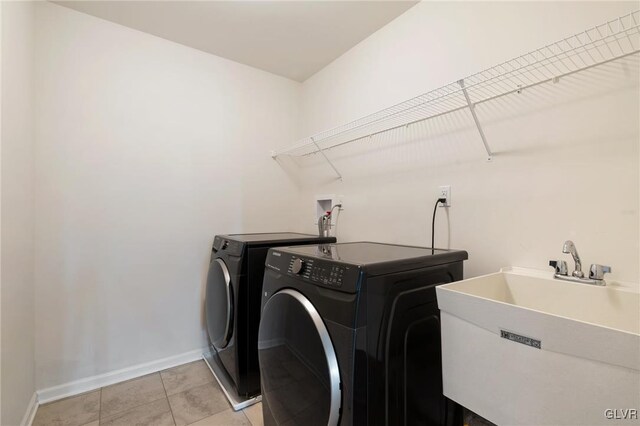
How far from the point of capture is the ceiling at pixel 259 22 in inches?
68.7

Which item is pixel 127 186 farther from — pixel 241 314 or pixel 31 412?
pixel 31 412

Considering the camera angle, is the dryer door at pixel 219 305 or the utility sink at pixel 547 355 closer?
the utility sink at pixel 547 355

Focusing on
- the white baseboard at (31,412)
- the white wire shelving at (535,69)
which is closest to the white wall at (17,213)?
the white baseboard at (31,412)

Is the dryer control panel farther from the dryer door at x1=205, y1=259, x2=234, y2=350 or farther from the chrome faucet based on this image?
the chrome faucet

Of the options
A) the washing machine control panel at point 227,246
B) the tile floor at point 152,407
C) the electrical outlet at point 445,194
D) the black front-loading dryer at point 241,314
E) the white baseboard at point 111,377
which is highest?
the electrical outlet at point 445,194

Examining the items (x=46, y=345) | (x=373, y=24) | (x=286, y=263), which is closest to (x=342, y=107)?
(x=373, y=24)

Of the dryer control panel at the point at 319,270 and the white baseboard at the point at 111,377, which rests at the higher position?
the dryer control panel at the point at 319,270

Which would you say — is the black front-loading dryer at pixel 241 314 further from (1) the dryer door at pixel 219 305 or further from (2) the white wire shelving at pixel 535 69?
(2) the white wire shelving at pixel 535 69

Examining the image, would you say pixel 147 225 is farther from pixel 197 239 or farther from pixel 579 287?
pixel 579 287

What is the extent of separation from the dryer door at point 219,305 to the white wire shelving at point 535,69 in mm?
1208

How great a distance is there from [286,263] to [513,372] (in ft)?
2.67

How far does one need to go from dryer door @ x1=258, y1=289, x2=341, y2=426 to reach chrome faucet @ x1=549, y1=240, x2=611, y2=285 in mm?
877

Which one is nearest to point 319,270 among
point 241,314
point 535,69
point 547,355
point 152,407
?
point 547,355

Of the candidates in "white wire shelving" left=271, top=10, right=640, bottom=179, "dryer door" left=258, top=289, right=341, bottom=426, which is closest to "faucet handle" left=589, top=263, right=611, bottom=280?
"white wire shelving" left=271, top=10, right=640, bottom=179
